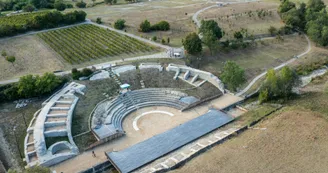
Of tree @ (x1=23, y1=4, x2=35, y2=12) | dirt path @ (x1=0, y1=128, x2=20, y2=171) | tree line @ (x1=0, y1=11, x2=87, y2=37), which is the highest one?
tree @ (x1=23, y1=4, x2=35, y2=12)

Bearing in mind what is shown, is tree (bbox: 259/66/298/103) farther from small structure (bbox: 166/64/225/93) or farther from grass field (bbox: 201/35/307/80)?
grass field (bbox: 201/35/307/80)

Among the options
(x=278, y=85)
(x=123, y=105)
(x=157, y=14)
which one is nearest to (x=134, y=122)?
(x=123, y=105)

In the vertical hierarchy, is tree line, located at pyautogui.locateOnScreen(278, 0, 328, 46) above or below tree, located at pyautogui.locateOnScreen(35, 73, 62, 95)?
above

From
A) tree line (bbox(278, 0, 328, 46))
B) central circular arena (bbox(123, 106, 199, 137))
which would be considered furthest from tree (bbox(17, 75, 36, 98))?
tree line (bbox(278, 0, 328, 46))

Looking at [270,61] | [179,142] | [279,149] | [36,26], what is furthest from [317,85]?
[36,26]

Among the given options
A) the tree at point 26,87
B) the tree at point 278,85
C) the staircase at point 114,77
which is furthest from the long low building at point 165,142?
the tree at point 26,87

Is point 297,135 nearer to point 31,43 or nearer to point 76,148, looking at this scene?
point 76,148

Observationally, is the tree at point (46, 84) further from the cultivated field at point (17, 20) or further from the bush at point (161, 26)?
the bush at point (161, 26)
